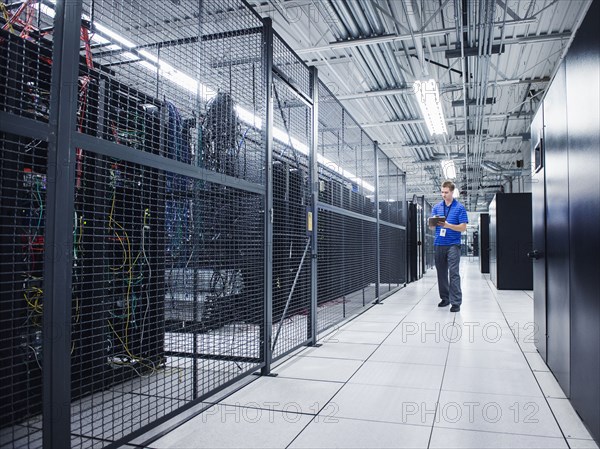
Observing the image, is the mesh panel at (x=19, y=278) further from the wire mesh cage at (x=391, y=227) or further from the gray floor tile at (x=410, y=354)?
the wire mesh cage at (x=391, y=227)

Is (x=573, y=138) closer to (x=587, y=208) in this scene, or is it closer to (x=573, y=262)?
(x=587, y=208)

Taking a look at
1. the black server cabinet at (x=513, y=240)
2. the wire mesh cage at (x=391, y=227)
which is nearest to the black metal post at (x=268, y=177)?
the wire mesh cage at (x=391, y=227)

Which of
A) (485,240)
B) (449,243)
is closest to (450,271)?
(449,243)

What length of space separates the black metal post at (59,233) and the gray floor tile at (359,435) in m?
0.85

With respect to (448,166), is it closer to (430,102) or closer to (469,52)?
(430,102)

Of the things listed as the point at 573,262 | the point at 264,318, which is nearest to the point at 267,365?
the point at 264,318

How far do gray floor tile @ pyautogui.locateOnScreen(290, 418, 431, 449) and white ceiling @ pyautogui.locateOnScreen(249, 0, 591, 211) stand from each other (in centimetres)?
432

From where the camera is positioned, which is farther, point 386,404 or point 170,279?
point 386,404

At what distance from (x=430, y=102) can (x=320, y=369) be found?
15.7 ft

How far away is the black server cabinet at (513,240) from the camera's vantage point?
7.34 meters

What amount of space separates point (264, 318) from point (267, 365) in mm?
288

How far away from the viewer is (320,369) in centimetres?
273

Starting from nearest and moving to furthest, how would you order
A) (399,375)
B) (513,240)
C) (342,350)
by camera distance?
(399,375), (342,350), (513,240)

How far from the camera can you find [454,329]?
3.98m
